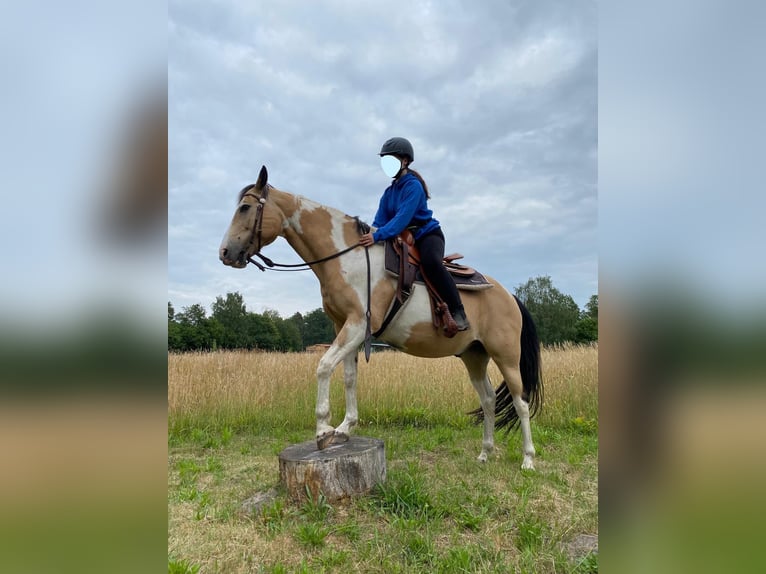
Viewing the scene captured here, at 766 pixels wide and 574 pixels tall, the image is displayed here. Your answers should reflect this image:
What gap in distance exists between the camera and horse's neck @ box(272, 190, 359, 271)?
3994 millimetres

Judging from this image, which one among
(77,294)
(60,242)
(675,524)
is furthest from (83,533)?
(675,524)

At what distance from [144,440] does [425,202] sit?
378 centimetres

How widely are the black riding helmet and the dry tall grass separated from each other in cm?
458

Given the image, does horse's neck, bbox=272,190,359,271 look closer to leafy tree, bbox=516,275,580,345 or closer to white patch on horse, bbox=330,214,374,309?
white patch on horse, bbox=330,214,374,309

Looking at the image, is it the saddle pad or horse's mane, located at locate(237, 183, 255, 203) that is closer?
horse's mane, located at locate(237, 183, 255, 203)

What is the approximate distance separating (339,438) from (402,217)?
213 centimetres

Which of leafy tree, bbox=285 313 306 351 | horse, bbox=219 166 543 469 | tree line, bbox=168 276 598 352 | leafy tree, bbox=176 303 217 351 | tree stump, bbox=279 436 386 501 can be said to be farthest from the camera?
leafy tree, bbox=285 313 306 351

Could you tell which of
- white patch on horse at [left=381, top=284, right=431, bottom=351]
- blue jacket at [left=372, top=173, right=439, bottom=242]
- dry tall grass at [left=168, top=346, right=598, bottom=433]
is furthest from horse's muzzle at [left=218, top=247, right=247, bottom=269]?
dry tall grass at [left=168, top=346, right=598, bottom=433]

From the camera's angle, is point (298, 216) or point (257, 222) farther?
point (298, 216)

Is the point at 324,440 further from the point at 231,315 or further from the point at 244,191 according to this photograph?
the point at 231,315

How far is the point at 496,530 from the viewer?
3.13m

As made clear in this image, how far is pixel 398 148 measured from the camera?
4262 mm

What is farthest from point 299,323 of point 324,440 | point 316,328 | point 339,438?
point 324,440

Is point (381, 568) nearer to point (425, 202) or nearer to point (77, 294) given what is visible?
point (77, 294)
